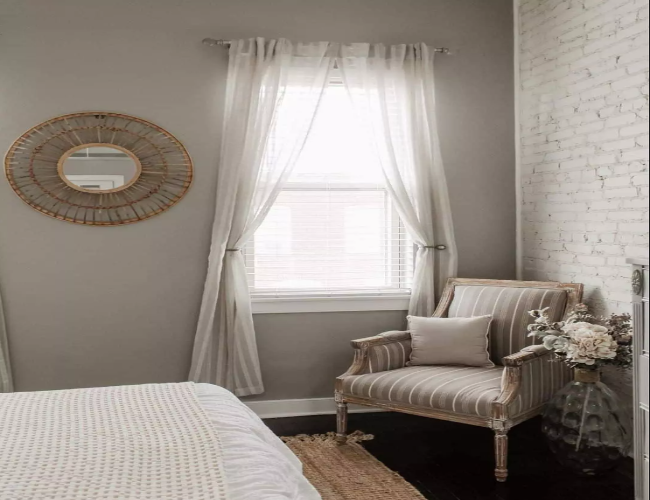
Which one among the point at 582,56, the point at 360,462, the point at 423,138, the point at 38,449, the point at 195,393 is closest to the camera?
the point at 38,449

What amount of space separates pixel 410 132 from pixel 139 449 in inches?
120

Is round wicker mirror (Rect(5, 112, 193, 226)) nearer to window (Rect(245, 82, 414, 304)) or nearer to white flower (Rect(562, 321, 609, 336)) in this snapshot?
window (Rect(245, 82, 414, 304))

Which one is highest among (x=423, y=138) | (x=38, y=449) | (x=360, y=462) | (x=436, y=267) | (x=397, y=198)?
(x=423, y=138)

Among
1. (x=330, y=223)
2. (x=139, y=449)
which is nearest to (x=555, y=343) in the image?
(x=330, y=223)

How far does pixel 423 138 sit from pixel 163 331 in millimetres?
2001

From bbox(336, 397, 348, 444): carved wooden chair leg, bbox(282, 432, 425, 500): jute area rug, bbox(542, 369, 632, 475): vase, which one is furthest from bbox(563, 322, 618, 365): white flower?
bbox(336, 397, 348, 444): carved wooden chair leg

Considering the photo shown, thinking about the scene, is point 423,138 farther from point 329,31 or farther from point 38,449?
point 38,449

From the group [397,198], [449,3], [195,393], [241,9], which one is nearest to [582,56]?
[449,3]

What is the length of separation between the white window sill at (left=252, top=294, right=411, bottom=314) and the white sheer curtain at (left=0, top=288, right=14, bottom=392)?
4.75ft

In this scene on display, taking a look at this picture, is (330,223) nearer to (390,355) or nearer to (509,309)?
(390,355)

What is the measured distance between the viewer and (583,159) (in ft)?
13.1

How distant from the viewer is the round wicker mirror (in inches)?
166

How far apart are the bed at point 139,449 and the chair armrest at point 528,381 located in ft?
4.42

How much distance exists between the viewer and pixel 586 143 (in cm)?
397
